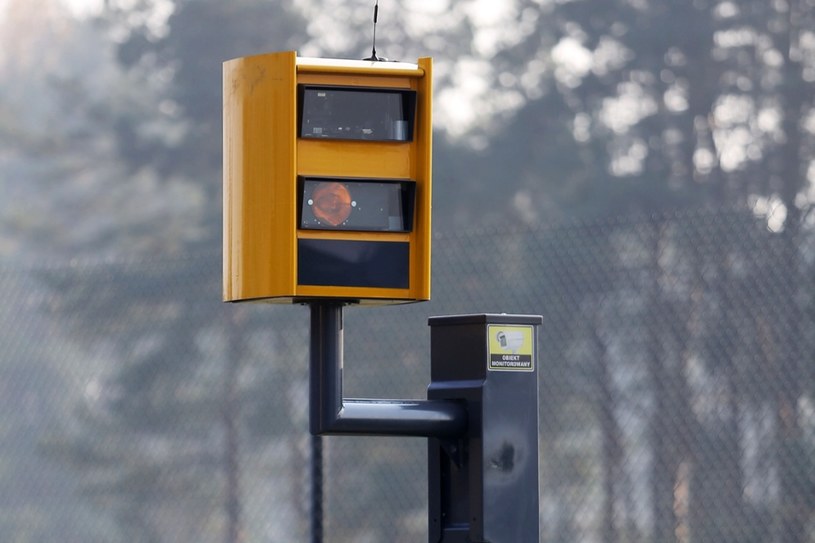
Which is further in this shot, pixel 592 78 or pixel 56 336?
pixel 592 78

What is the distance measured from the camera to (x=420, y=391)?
8945mm

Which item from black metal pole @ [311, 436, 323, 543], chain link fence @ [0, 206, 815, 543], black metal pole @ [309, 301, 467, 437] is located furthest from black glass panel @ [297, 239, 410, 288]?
chain link fence @ [0, 206, 815, 543]

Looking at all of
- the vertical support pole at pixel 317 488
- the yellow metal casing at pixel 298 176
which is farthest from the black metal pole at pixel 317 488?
the yellow metal casing at pixel 298 176

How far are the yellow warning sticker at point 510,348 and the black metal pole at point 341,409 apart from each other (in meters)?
0.16

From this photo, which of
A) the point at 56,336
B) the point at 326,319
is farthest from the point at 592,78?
the point at 326,319

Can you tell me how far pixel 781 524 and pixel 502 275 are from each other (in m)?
2.05

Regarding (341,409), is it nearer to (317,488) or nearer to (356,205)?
(356,205)

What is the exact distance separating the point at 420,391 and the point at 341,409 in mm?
4897

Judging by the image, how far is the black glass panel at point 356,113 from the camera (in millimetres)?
3980

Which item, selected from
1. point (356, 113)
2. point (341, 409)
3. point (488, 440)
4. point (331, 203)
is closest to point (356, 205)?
point (331, 203)

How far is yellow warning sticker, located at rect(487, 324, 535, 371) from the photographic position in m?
4.13

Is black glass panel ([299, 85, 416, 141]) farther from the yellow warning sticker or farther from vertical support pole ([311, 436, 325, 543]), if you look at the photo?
vertical support pole ([311, 436, 325, 543])

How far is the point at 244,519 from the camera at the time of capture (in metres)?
9.59

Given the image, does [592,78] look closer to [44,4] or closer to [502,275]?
[44,4]
